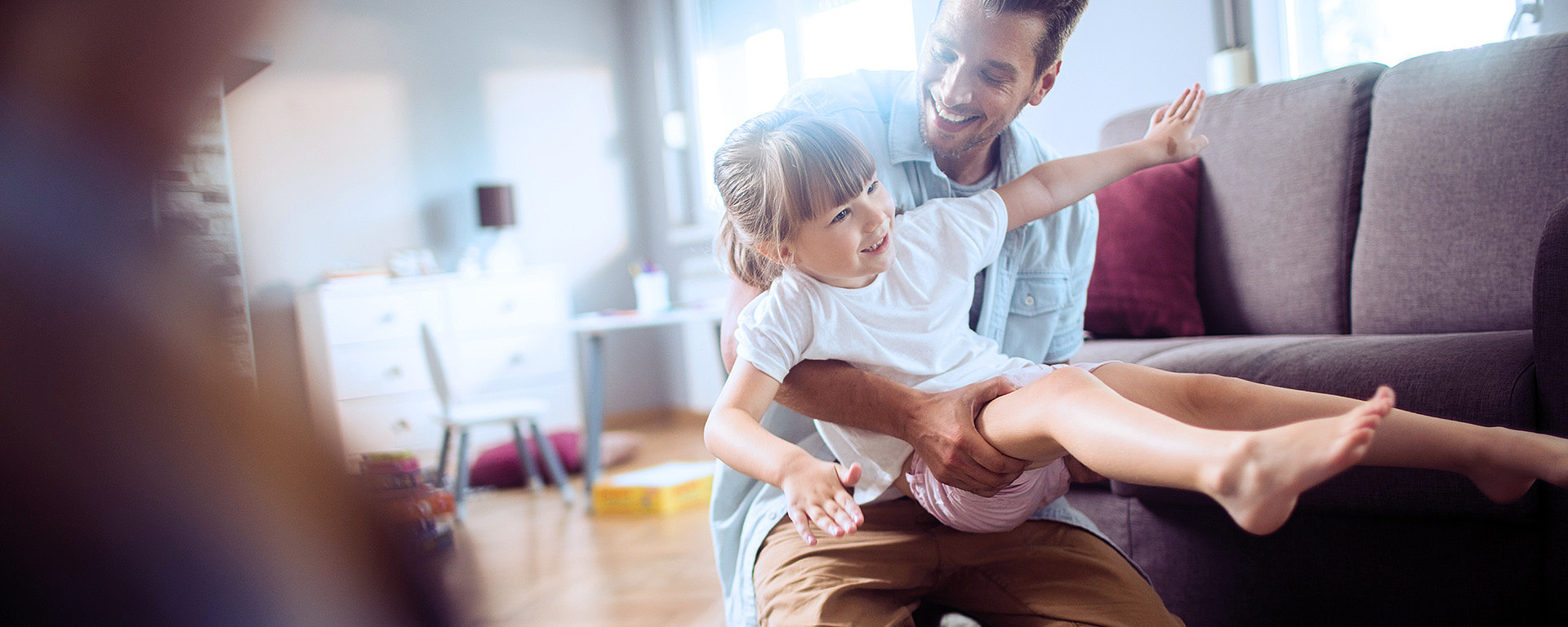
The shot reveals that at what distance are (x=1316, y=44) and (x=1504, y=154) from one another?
1.04 m

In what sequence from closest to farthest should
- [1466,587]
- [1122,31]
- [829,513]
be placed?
[829,513], [1466,587], [1122,31]

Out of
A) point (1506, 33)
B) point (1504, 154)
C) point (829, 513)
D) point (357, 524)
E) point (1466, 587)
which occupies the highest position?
point (1506, 33)

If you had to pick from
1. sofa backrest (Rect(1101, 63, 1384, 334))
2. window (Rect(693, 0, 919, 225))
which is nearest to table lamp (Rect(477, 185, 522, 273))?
window (Rect(693, 0, 919, 225))

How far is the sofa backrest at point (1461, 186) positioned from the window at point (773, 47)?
1.25 metres

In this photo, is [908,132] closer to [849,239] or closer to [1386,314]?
[849,239]

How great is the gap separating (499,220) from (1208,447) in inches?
139

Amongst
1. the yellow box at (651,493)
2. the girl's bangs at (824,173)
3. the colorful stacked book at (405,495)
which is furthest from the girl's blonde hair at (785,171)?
the yellow box at (651,493)

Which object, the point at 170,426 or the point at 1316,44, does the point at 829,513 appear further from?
the point at 1316,44

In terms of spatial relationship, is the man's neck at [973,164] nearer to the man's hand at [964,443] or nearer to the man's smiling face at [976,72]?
the man's smiling face at [976,72]

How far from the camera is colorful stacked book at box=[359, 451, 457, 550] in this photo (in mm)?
237

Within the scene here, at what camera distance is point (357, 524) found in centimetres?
24

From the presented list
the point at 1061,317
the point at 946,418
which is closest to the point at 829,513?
the point at 946,418

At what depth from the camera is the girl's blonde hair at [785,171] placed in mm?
813

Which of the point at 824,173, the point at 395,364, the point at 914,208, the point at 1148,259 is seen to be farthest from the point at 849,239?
the point at 395,364
